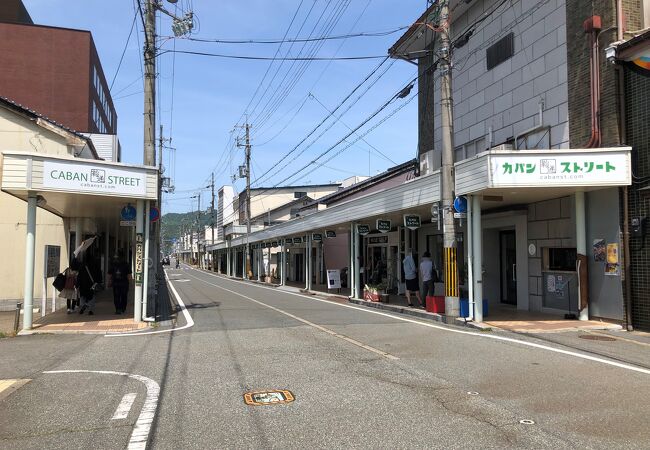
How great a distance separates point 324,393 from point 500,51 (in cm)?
1401

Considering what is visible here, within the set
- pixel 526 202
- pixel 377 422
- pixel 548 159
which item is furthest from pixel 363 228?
pixel 377 422

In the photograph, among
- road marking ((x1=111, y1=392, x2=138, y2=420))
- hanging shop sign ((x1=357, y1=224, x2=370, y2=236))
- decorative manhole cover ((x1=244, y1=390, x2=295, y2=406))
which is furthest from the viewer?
hanging shop sign ((x1=357, y1=224, x2=370, y2=236))

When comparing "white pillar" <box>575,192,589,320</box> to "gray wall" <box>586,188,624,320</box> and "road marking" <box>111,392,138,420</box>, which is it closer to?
"gray wall" <box>586,188,624,320</box>

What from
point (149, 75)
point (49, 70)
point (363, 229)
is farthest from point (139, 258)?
point (49, 70)

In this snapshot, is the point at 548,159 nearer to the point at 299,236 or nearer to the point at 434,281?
the point at 434,281

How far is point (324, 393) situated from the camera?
6.43 m

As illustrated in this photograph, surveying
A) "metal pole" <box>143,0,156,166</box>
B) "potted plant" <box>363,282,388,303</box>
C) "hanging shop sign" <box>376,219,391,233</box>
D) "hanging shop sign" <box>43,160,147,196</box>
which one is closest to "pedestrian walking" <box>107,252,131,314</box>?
"hanging shop sign" <box>43,160,147,196</box>

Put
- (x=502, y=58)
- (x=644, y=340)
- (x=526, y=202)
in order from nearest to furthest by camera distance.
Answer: (x=644, y=340)
(x=526, y=202)
(x=502, y=58)

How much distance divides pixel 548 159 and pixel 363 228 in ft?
34.2

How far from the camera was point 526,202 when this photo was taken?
1524cm

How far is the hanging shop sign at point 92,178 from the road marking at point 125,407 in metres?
7.59

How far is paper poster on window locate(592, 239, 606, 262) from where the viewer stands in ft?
41.0

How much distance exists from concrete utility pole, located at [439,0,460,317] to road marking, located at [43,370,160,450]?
849 centimetres

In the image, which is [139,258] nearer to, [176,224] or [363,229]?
[363,229]
